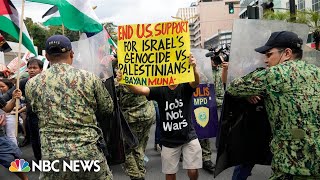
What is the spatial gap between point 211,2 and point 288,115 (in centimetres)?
13161

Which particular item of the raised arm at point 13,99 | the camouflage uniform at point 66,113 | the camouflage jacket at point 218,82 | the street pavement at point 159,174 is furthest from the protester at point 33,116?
the camouflage jacket at point 218,82

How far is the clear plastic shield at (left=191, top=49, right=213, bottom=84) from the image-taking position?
19.7 ft

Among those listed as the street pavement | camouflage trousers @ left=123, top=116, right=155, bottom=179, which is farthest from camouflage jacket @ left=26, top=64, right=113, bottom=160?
the street pavement

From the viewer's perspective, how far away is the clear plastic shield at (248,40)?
353 centimetres

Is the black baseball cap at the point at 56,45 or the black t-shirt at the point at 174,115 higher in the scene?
the black baseball cap at the point at 56,45

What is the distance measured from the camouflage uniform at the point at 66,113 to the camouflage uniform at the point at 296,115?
1348mm

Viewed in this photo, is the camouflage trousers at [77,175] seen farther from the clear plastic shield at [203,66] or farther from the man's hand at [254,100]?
the clear plastic shield at [203,66]

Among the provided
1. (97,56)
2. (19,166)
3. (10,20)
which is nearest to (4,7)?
(10,20)

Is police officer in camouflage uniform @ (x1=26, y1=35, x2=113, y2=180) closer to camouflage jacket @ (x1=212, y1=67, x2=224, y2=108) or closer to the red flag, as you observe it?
the red flag

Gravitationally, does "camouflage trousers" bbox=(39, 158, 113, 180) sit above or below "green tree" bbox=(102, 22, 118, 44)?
below

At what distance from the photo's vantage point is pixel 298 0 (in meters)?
41.7

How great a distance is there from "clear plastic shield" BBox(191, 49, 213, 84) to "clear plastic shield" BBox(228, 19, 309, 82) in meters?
2.33

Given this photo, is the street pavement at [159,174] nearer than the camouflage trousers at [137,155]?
No

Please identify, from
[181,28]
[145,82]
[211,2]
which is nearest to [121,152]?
[145,82]
